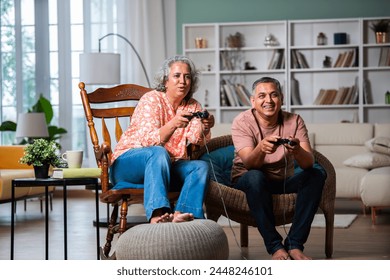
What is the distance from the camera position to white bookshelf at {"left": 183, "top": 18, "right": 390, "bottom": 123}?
823 cm

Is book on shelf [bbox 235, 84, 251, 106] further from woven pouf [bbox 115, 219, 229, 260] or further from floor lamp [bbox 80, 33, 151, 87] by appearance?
woven pouf [bbox 115, 219, 229, 260]

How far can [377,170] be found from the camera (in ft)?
19.2

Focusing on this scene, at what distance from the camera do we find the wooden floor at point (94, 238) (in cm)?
418

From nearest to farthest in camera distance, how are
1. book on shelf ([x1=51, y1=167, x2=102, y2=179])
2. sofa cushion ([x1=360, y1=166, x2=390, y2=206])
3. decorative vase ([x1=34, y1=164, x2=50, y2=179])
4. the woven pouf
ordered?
the woven pouf
book on shelf ([x1=51, y1=167, x2=102, y2=179])
decorative vase ([x1=34, y1=164, x2=50, y2=179])
sofa cushion ([x1=360, y1=166, x2=390, y2=206])

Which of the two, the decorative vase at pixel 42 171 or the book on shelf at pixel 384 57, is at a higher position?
the book on shelf at pixel 384 57

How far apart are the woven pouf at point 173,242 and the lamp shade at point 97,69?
403 centimetres

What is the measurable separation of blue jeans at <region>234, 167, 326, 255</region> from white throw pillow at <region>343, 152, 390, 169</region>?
8.32 ft

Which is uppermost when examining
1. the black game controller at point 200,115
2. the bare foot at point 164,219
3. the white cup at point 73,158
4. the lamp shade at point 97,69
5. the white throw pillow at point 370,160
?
the lamp shade at point 97,69

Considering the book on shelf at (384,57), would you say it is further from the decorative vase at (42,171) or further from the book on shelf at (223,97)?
the decorative vase at (42,171)

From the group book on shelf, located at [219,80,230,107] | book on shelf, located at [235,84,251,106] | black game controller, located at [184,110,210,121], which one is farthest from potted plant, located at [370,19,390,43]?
black game controller, located at [184,110,210,121]

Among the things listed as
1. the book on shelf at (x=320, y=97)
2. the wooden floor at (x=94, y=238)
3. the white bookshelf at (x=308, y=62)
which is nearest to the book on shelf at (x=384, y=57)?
the white bookshelf at (x=308, y=62)

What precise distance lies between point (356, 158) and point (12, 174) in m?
2.59

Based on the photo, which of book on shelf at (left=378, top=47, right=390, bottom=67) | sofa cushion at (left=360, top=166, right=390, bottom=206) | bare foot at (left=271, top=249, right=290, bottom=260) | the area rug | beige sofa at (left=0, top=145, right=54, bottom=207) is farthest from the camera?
book on shelf at (left=378, top=47, right=390, bottom=67)
